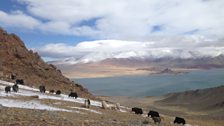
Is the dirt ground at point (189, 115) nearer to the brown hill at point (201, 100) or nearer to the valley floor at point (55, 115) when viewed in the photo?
the valley floor at point (55, 115)

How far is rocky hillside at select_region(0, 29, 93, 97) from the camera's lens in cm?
7272

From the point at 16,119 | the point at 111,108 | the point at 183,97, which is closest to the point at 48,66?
the point at 111,108

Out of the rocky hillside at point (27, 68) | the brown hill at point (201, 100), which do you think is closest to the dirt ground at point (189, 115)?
the brown hill at point (201, 100)

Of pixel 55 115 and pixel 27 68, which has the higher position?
pixel 27 68

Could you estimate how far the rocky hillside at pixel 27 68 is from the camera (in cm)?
7272

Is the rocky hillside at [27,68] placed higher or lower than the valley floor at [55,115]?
higher

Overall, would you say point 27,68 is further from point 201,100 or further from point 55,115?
point 201,100

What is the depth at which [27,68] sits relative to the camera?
76312 mm

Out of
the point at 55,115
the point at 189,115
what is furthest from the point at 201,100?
the point at 55,115

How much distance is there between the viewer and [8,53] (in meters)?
78.2

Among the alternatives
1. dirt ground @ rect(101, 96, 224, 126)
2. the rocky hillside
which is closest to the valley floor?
dirt ground @ rect(101, 96, 224, 126)

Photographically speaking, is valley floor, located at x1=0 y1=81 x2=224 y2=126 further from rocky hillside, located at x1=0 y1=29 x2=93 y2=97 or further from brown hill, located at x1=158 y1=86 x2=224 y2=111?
brown hill, located at x1=158 y1=86 x2=224 y2=111

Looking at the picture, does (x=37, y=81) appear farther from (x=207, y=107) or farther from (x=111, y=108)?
(x=207, y=107)

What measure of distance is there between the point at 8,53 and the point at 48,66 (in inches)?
336
